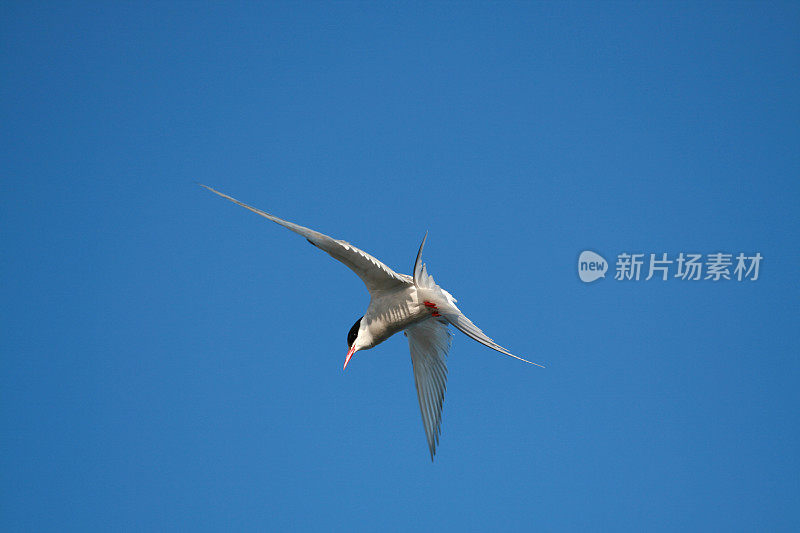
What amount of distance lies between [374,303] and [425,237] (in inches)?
18.0

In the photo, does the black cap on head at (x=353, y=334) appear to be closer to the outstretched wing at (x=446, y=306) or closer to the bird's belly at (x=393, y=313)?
the bird's belly at (x=393, y=313)

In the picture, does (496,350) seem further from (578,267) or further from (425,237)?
(578,267)

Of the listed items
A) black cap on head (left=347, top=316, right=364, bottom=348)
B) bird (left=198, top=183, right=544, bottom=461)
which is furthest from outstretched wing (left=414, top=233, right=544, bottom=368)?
black cap on head (left=347, top=316, right=364, bottom=348)

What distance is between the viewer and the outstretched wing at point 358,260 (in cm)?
208

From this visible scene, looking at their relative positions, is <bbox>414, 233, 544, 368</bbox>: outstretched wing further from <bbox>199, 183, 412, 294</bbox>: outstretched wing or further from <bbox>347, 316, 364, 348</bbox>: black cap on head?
<bbox>347, 316, 364, 348</bbox>: black cap on head

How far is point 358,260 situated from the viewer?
2.27 meters

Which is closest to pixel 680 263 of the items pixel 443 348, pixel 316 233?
pixel 443 348

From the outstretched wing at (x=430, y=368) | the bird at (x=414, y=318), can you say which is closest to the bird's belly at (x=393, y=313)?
the bird at (x=414, y=318)

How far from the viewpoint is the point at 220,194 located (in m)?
1.84

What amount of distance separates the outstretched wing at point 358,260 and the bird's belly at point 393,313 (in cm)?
4

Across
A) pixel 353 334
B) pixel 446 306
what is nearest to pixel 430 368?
pixel 353 334

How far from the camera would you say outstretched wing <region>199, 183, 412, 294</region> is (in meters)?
2.08

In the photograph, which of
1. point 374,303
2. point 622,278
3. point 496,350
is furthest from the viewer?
point 622,278

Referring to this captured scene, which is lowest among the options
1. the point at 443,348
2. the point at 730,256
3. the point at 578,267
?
the point at 443,348
